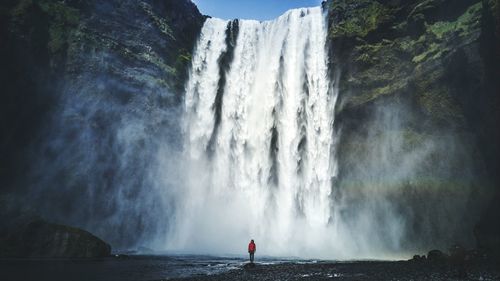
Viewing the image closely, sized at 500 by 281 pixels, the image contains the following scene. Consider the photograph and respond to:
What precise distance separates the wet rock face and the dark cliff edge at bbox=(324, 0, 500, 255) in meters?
24.8

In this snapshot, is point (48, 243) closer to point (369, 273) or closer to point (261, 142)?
point (369, 273)

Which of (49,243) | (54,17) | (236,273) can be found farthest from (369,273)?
(54,17)

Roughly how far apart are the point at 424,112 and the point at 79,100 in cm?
3431

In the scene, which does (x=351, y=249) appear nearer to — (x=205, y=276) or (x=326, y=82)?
(x=326, y=82)

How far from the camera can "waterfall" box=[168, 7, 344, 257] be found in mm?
42062

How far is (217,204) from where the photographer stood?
45125 mm

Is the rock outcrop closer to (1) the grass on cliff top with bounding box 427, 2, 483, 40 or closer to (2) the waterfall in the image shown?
(2) the waterfall

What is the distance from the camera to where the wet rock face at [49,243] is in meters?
28.5

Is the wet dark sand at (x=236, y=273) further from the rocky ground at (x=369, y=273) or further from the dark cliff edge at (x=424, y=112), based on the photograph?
the dark cliff edge at (x=424, y=112)

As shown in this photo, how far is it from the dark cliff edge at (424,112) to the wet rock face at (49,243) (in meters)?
24.8

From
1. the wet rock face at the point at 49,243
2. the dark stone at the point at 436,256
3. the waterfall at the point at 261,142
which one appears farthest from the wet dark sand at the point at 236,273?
the waterfall at the point at 261,142

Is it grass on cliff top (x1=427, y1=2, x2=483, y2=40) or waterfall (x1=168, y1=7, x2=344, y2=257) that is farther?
waterfall (x1=168, y1=7, x2=344, y2=257)

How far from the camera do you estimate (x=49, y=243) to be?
28906 mm

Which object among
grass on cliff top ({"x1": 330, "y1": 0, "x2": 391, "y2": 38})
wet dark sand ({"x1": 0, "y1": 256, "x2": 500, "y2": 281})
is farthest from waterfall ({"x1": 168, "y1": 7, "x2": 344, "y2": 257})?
wet dark sand ({"x1": 0, "y1": 256, "x2": 500, "y2": 281})
